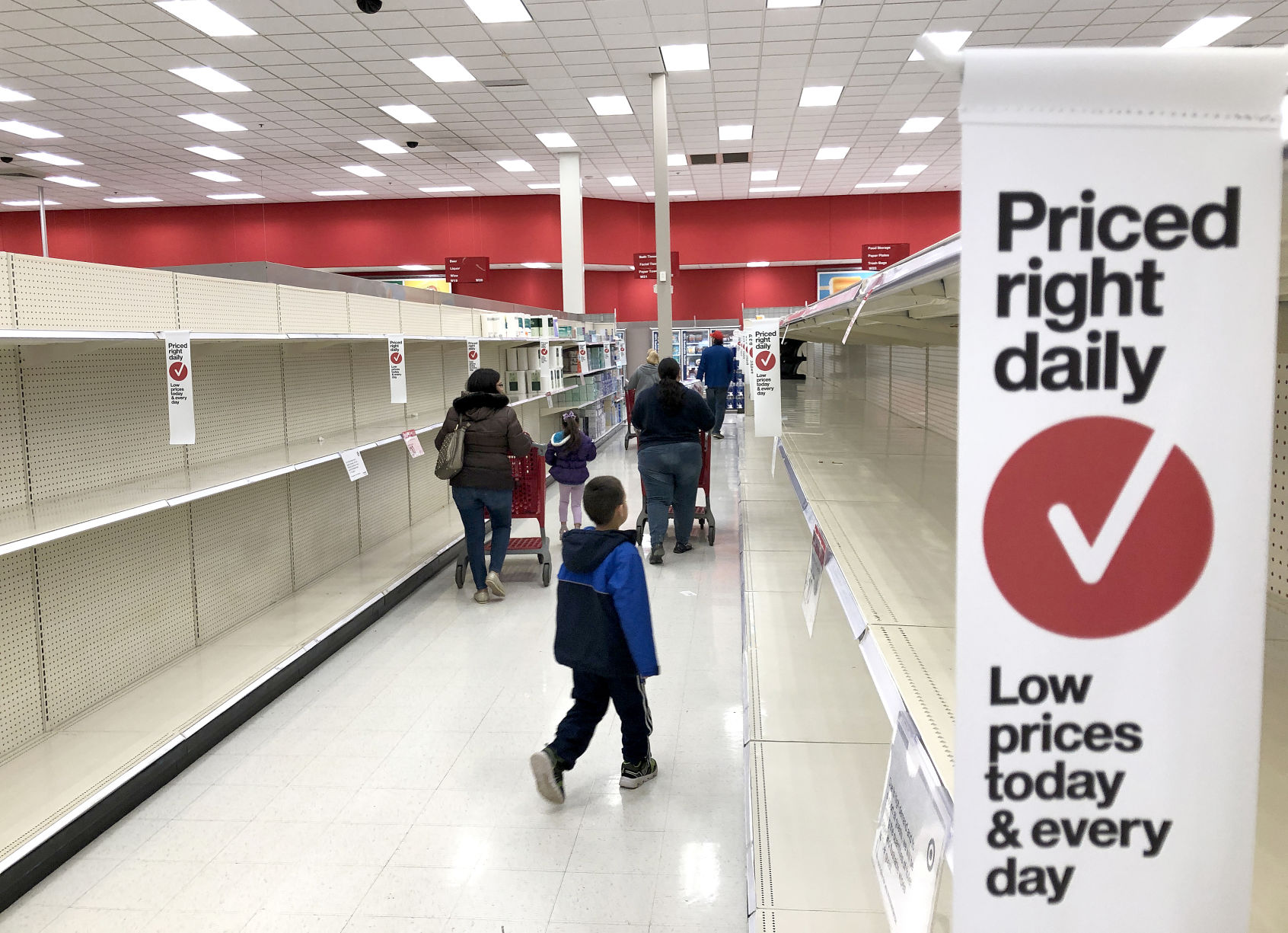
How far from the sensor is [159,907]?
2631mm

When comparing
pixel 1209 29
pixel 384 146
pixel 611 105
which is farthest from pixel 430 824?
pixel 384 146

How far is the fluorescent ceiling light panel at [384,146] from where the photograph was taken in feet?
41.7

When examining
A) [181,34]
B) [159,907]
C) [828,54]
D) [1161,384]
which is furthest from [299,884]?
[828,54]

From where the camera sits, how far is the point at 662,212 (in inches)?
394

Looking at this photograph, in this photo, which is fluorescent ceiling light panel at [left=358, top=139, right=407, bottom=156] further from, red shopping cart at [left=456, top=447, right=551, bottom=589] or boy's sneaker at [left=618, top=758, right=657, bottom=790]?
boy's sneaker at [left=618, top=758, right=657, bottom=790]

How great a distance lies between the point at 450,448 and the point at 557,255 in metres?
12.3

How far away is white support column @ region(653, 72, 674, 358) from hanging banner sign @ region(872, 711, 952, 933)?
8.59 meters

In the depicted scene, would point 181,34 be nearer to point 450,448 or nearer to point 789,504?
point 450,448

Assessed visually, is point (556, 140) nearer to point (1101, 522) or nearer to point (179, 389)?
point (179, 389)

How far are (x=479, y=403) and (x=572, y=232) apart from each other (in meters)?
8.73

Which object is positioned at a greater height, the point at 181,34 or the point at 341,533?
the point at 181,34

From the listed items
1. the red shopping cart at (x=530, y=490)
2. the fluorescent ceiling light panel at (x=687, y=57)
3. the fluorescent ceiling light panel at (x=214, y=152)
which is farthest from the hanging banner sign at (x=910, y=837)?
the fluorescent ceiling light panel at (x=214, y=152)

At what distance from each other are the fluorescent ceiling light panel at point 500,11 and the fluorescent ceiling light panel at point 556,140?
14.3 feet

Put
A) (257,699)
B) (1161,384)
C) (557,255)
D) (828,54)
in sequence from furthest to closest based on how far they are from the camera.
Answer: (557,255)
(828,54)
(257,699)
(1161,384)
